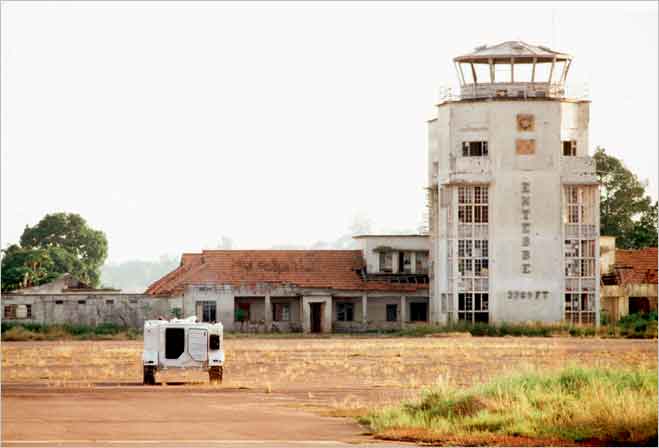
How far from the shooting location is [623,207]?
12350 centimetres

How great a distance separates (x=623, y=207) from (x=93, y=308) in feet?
156

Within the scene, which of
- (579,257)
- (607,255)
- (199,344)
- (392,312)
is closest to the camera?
(199,344)

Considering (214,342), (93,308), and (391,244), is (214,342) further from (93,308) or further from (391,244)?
(391,244)

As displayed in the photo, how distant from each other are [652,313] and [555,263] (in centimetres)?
802

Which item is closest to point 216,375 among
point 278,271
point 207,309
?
point 207,309

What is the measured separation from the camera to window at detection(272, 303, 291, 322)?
9131cm

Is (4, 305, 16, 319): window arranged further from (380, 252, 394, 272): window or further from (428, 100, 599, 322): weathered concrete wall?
(428, 100, 599, 322): weathered concrete wall

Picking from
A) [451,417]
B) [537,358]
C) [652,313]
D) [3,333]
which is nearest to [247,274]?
[3,333]

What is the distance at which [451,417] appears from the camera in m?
27.2

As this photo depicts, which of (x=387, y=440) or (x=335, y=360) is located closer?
(x=387, y=440)

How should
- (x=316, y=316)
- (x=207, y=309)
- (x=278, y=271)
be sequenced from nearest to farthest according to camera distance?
(x=207, y=309) < (x=316, y=316) < (x=278, y=271)

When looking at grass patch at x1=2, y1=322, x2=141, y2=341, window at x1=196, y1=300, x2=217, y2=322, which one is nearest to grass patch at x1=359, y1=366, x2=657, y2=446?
grass patch at x1=2, y1=322, x2=141, y2=341

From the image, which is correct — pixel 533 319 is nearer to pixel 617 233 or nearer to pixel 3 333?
pixel 3 333

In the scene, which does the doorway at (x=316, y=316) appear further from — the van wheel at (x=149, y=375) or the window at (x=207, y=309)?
the van wheel at (x=149, y=375)
